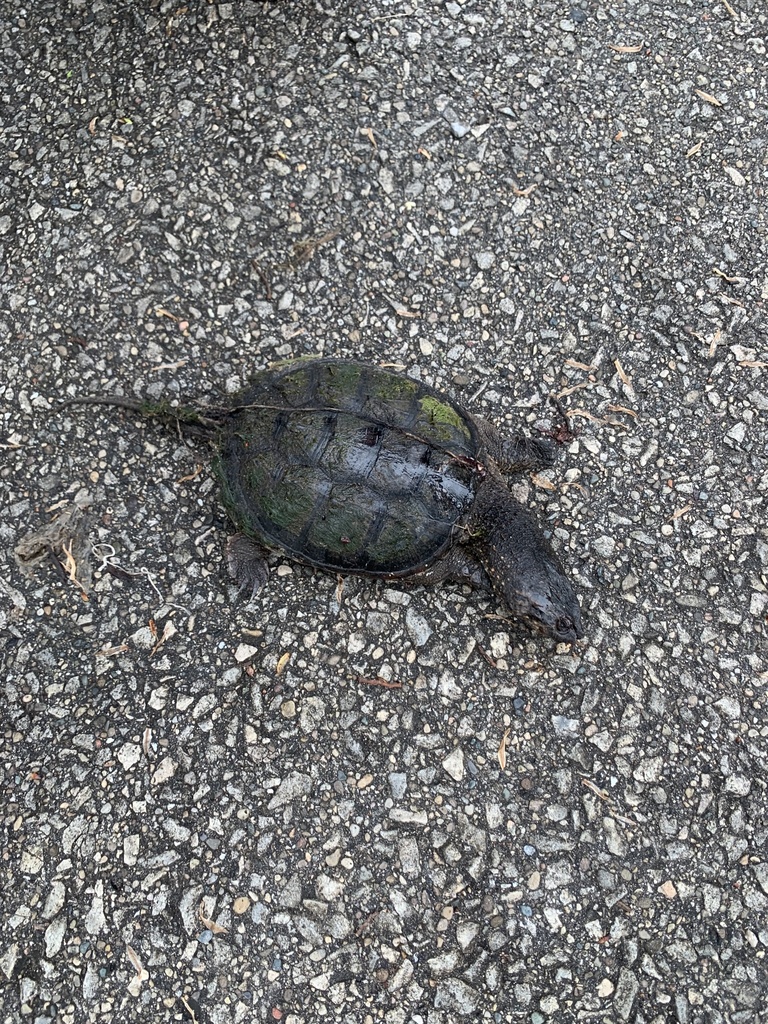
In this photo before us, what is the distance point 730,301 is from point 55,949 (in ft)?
16.4

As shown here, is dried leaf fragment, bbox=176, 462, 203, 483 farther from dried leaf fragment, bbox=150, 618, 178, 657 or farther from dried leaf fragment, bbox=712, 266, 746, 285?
dried leaf fragment, bbox=712, 266, 746, 285

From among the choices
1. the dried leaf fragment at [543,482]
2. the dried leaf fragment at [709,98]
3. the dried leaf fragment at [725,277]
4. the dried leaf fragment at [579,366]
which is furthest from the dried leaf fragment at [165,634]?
the dried leaf fragment at [709,98]

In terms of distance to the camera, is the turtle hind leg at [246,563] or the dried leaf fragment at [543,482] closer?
the turtle hind leg at [246,563]

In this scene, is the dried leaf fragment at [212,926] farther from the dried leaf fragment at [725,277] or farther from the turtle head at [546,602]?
the dried leaf fragment at [725,277]

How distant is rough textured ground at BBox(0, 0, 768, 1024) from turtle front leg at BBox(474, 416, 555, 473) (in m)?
0.16

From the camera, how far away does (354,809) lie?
3.59m

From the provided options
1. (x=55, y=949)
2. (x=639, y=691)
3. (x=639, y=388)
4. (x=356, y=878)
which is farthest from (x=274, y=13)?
(x=55, y=949)

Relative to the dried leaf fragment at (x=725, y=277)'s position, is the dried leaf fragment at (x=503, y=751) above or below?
below

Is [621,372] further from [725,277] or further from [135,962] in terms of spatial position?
[135,962]

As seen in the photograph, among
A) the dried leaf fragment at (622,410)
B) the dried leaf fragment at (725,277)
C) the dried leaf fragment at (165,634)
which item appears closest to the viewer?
the dried leaf fragment at (165,634)

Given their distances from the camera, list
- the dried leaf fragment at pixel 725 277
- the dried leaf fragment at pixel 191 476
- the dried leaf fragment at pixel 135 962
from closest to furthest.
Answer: the dried leaf fragment at pixel 135 962
the dried leaf fragment at pixel 191 476
the dried leaf fragment at pixel 725 277

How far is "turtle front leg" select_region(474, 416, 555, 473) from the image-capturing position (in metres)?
3.99

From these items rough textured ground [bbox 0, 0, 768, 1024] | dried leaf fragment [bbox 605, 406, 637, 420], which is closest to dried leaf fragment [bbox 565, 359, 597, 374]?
rough textured ground [bbox 0, 0, 768, 1024]

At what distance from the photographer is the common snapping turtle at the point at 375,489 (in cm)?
351
